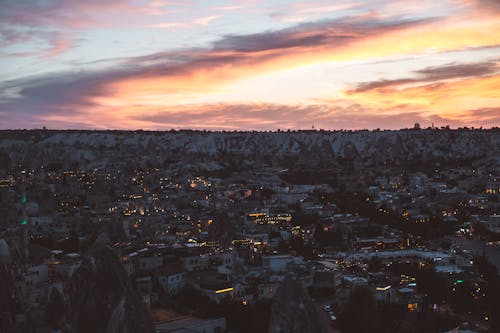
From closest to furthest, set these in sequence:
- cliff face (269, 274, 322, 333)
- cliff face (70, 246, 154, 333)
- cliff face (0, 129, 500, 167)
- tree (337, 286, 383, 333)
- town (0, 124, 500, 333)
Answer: cliff face (269, 274, 322, 333) < cliff face (70, 246, 154, 333) < town (0, 124, 500, 333) < tree (337, 286, 383, 333) < cliff face (0, 129, 500, 167)

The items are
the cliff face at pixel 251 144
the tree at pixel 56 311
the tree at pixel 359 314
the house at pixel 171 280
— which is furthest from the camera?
the cliff face at pixel 251 144

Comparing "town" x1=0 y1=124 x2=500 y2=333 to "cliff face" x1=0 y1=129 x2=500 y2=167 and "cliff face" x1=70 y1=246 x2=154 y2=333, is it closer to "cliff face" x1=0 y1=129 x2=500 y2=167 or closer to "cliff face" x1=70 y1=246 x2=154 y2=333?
"cliff face" x1=70 y1=246 x2=154 y2=333

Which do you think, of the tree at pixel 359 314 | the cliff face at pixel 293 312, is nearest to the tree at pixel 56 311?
the tree at pixel 359 314

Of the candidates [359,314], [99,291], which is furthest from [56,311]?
[359,314]

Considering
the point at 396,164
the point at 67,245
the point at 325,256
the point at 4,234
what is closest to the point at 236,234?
the point at 325,256

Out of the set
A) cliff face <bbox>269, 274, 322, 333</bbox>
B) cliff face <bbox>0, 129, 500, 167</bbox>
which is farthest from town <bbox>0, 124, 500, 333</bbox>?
cliff face <bbox>0, 129, 500, 167</bbox>

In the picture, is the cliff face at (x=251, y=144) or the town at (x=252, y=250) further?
the cliff face at (x=251, y=144)

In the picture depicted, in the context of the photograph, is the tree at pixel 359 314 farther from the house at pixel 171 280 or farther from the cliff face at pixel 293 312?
the cliff face at pixel 293 312

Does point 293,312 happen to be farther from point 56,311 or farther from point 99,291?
point 56,311
